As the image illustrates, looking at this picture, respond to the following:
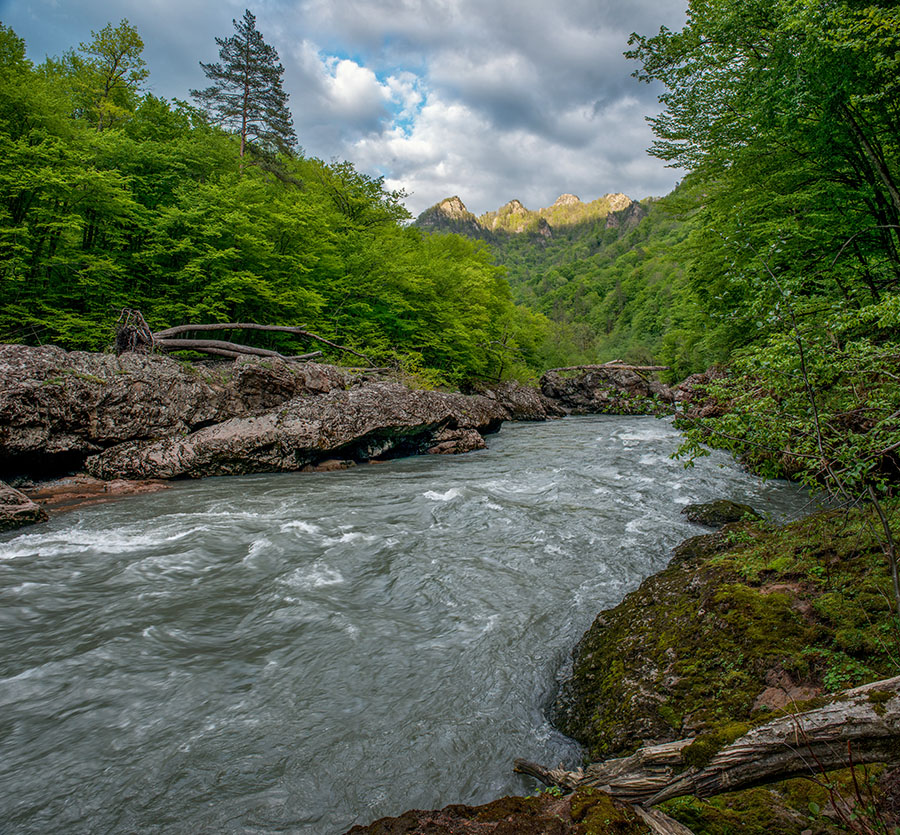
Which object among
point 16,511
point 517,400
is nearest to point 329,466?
point 16,511

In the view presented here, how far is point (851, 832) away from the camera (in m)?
1.55

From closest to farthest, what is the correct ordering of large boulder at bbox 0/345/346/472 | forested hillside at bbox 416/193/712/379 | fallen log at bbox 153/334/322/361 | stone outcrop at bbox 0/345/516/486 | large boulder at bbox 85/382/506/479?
large boulder at bbox 0/345/346/472, stone outcrop at bbox 0/345/516/486, large boulder at bbox 85/382/506/479, fallen log at bbox 153/334/322/361, forested hillside at bbox 416/193/712/379

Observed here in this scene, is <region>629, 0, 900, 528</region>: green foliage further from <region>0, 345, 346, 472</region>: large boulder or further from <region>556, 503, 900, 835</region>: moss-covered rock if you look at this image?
<region>0, 345, 346, 472</region>: large boulder

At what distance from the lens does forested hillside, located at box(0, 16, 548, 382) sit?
12031 mm

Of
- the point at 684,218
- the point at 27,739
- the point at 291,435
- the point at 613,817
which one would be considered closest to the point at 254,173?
the point at 291,435

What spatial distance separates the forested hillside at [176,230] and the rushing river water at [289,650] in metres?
8.41

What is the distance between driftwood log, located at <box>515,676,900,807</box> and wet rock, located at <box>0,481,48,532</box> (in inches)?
349

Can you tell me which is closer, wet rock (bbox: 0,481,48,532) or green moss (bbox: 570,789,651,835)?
green moss (bbox: 570,789,651,835)

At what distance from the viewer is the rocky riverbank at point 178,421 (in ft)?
29.5

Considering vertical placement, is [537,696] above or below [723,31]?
below

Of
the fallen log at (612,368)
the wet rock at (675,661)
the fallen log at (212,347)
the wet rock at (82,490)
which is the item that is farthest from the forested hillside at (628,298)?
the fallen log at (212,347)

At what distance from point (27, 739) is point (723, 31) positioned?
12.0 m

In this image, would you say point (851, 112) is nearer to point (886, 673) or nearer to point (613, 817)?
point (886, 673)

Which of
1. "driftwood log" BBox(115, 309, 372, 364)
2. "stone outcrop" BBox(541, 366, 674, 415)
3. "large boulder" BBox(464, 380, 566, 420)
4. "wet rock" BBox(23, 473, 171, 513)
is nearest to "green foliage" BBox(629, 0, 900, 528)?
"wet rock" BBox(23, 473, 171, 513)
